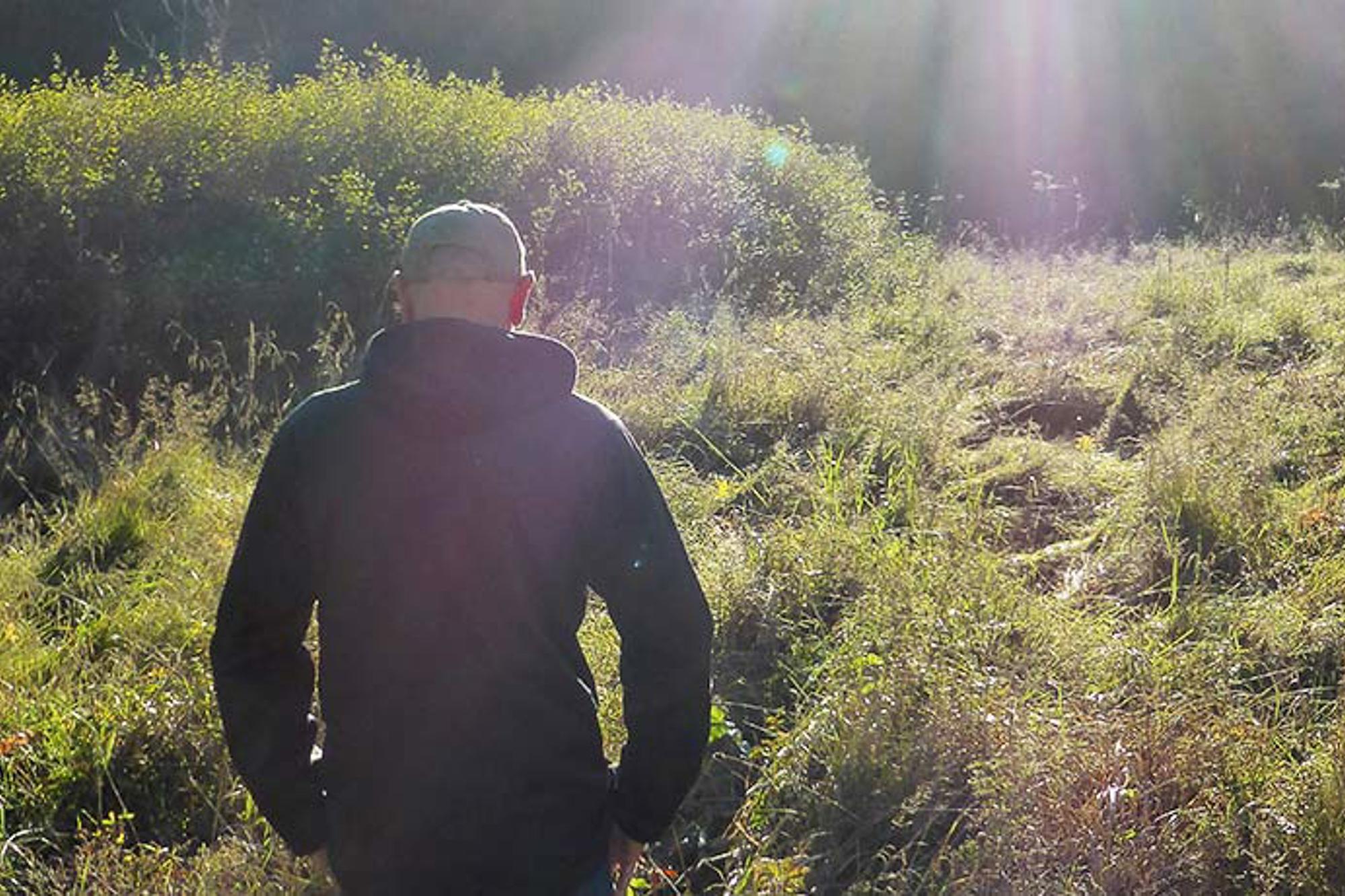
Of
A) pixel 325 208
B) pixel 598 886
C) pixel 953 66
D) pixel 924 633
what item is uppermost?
pixel 598 886

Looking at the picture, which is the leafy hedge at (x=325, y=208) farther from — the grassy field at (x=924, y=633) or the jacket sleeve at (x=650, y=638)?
the jacket sleeve at (x=650, y=638)

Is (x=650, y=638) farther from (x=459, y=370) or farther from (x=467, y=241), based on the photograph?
(x=467, y=241)

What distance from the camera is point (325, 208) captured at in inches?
395

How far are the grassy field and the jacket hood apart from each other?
1332 millimetres

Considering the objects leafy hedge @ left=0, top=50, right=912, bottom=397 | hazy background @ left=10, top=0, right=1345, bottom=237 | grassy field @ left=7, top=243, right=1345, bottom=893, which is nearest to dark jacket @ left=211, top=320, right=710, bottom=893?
grassy field @ left=7, top=243, right=1345, bottom=893

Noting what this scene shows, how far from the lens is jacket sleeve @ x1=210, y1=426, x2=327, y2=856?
1824mm

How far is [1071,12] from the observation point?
25.6 m

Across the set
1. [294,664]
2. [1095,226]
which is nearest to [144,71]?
[294,664]

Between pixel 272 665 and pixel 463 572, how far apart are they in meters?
0.42

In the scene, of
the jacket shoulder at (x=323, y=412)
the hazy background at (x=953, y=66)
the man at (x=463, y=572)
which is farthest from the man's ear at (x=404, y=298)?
the hazy background at (x=953, y=66)

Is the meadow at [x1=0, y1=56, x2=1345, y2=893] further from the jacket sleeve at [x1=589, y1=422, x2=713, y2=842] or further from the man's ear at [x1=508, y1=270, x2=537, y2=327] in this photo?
the man's ear at [x1=508, y1=270, x2=537, y2=327]

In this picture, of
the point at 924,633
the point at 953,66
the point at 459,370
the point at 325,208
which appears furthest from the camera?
the point at 953,66

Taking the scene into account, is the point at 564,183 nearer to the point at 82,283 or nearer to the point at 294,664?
the point at 82,283

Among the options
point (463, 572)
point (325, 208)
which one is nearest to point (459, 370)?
point (463, 572)
